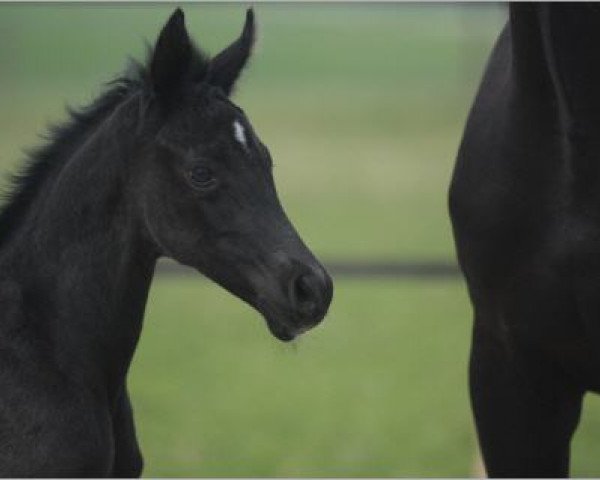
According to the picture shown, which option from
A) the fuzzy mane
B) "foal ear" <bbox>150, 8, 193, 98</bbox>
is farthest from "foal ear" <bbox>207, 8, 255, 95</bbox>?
the fuzzy mane

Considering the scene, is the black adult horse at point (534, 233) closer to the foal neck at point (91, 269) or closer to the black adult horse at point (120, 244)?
the black adult horse at point (120, 244)

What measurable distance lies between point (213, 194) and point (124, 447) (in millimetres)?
690

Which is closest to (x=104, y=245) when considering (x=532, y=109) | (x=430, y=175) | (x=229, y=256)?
(x=229, y=256)

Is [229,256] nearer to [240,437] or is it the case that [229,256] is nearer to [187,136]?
[187,136]

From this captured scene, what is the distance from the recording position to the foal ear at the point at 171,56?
2.81 meters

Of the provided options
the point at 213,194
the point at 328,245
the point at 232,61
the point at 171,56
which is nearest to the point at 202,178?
the point at 213,194

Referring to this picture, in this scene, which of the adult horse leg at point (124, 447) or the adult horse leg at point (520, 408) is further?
the adult horse leg at point (520, 408)

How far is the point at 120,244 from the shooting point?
3.00 meters

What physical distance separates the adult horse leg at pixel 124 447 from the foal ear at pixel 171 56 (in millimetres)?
767

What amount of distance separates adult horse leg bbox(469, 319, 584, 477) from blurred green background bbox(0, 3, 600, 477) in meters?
0.70

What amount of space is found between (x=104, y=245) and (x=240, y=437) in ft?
11.5

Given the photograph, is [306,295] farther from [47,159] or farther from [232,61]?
[47,159]

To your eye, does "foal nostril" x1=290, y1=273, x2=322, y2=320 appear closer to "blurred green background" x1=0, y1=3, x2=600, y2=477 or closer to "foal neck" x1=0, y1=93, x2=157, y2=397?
"foal neck" x1=0, y1=93, x2=157, y2=397

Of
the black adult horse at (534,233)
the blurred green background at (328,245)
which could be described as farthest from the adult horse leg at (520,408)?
the blurred green background at (328,245)
